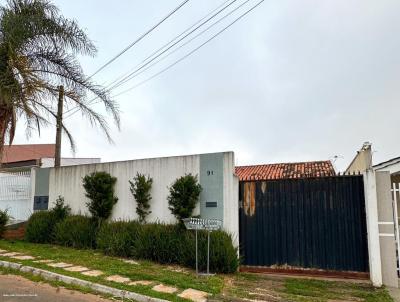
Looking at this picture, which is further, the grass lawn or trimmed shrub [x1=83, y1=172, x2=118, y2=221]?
trimmed shrub [x1=83, y1=172, x2=118, y2=221]

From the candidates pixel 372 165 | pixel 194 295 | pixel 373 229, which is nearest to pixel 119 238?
pixel 194 295

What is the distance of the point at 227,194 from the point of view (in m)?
10.1

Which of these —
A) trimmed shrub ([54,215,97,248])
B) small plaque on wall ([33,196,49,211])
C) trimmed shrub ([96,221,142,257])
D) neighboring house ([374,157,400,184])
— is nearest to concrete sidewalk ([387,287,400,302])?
neighboring house ([374,157,400,184])

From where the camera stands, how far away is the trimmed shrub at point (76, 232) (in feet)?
38.2

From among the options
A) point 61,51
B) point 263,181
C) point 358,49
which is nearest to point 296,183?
point 263,181

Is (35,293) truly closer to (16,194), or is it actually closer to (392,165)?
(392,165)

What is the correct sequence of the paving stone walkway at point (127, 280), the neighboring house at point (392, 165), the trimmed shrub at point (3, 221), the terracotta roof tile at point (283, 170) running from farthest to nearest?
the terracotta roof tile at point (283, 170)
the trimmed shrub at point (3, 221)
the neighboring house at point (392, 165)
the paving stone walkway at point (127, 280)

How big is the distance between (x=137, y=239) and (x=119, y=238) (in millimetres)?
657

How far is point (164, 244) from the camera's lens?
32.6 ft

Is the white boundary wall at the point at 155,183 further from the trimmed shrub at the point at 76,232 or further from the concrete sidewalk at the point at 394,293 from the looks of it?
the concrete sidewalk at the point at 394,293

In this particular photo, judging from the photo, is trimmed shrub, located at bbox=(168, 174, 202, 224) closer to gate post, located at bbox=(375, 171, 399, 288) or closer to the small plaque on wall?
gate post, located at bbox=(375, 171, 399, 288)

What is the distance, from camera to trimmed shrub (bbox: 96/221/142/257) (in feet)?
34.4

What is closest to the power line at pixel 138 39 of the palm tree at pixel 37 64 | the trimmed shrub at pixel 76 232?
the palm tree at pixel 37 64

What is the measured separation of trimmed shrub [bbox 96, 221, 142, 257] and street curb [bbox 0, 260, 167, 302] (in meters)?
2.58
